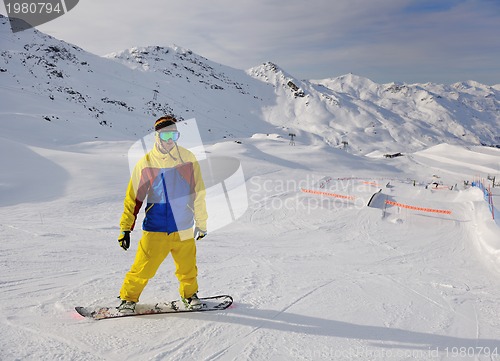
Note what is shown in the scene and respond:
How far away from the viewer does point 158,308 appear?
381 centimetres

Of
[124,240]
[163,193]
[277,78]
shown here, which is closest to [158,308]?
[124,240]

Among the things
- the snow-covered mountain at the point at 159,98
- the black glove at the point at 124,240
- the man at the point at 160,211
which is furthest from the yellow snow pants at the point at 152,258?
the snow-covered mountain at the point at 159,98

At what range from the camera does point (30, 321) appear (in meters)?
3.38

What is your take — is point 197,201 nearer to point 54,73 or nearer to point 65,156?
point 65,156

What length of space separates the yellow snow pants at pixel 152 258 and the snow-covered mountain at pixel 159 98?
Result: 88.3ft

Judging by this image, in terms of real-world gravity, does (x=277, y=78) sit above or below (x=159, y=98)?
above

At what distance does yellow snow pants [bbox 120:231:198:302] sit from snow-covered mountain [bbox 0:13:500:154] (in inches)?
1060

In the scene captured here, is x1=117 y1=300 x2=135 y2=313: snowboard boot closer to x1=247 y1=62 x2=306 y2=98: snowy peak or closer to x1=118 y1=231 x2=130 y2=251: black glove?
x1=118 y1=231 x2=130 y2=251: black glove

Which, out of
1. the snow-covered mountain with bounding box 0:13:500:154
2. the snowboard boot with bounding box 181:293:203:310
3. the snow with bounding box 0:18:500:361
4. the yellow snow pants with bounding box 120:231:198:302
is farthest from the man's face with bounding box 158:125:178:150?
the snow-covered mountain with bounding box 0:13:500:154

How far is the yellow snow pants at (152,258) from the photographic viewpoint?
3.60 m

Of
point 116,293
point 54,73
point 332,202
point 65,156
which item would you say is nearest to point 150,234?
point 116,293

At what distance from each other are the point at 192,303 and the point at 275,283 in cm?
157

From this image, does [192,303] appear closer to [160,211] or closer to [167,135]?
[160,211]

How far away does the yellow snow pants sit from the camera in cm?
360
